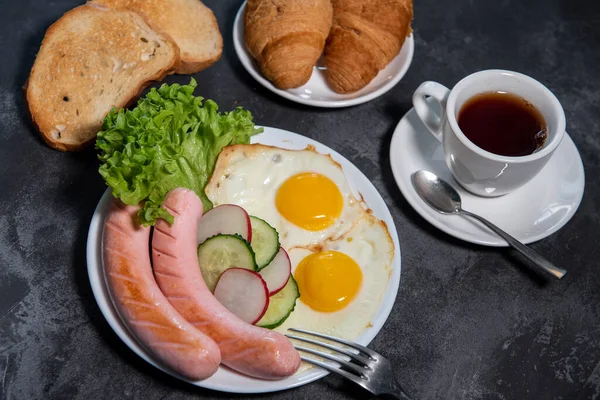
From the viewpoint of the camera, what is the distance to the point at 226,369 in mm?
2131

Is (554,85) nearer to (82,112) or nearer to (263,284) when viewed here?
(263,284)

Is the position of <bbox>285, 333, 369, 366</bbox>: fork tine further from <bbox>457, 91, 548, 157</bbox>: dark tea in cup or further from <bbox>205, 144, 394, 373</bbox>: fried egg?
<bbox>457, 91, 548, 157</bbox>: dark tea in cup

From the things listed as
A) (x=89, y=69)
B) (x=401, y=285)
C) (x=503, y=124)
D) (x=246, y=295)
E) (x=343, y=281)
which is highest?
(x=89, y=69)

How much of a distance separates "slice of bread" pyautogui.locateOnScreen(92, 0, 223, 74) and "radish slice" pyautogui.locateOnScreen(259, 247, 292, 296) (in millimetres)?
1327

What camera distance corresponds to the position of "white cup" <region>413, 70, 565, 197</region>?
245cm

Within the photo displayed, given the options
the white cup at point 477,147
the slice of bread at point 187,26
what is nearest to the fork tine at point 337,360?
the white cup at point 477,147

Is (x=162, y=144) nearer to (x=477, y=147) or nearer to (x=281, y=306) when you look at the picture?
(x=281, y=306)

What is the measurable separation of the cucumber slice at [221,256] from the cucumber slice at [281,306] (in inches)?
6.0

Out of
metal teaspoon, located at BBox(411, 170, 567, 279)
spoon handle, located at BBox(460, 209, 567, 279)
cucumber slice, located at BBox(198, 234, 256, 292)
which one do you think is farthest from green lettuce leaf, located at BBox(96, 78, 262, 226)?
spoon handle, located at BBox(460, 209, 567, 279)

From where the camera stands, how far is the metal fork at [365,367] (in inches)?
83.4

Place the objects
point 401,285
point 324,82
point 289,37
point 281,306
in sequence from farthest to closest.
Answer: point 324,82 < point 289,37 < point 401,285 < point 281,306

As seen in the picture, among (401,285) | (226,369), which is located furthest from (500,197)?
(226,369)

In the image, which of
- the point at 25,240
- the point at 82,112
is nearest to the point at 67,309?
the point at 25,240

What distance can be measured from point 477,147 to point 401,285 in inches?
26.3
